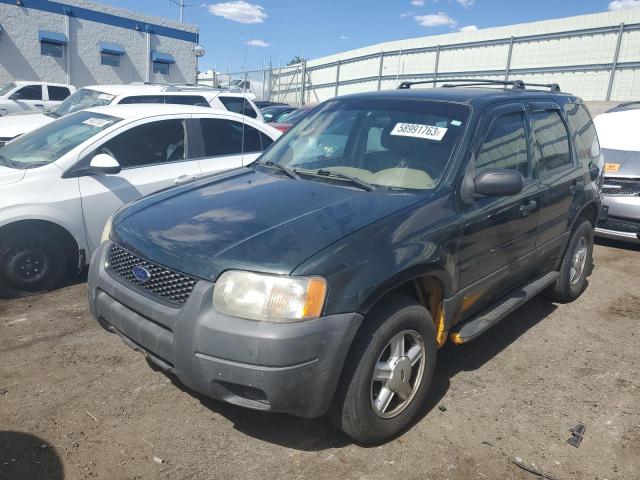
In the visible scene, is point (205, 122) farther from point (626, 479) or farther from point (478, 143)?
point (626, 479)

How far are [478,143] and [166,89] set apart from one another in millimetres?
7203

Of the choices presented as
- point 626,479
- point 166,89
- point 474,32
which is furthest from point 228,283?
point 474,32

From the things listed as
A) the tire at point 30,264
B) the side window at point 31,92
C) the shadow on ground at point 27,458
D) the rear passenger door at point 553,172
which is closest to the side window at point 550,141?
the rear passenger door at point 553,172

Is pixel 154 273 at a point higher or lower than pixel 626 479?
higher

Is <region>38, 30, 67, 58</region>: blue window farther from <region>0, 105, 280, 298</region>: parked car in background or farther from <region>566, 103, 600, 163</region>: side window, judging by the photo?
<region>566, 103, 600, 163</region>: side window

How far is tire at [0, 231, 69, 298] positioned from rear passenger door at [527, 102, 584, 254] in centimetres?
400

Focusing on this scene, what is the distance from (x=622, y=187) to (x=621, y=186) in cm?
2

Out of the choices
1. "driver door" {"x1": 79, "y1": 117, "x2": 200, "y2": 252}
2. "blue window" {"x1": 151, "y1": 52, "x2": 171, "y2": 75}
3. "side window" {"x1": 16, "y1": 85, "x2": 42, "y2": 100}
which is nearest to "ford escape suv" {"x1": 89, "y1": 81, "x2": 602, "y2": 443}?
"driver door" {"x1": 79, "y1": 117, "x2": 200, "y2": 252}

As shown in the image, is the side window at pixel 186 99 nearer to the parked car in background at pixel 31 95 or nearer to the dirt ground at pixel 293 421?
the dirt ground at pixel 293 421

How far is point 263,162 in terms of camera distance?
406 centimetres

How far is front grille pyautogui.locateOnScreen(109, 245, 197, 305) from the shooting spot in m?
2.60

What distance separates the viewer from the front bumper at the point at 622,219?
6.56 m

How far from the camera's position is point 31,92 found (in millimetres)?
17188

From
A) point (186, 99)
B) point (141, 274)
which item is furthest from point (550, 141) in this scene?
point (186, 99)
